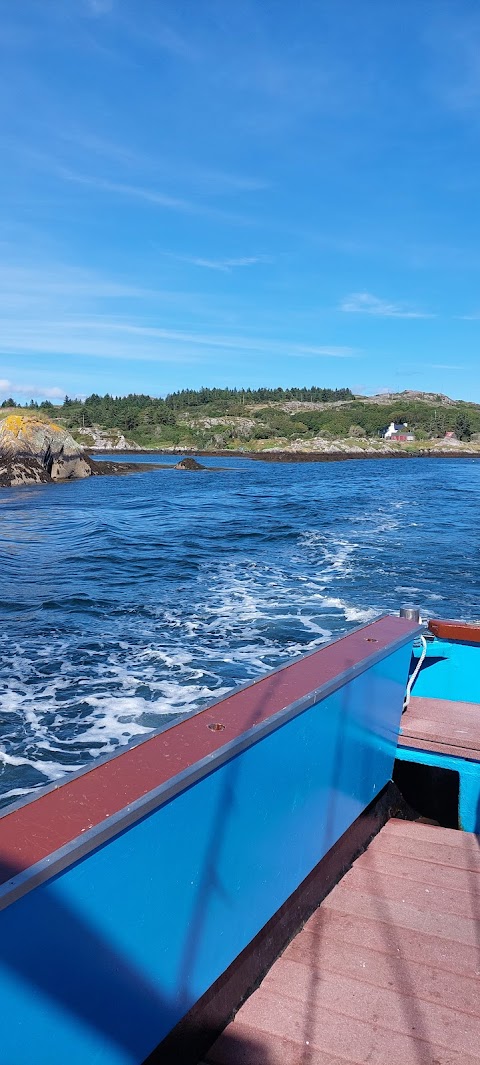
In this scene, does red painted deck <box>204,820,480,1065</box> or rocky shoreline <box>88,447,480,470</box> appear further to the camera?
rocky shoreline <box>88,447,480,470</box>

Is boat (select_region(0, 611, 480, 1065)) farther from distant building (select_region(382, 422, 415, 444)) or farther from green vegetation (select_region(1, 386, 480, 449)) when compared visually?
distant building (select_region(382, 422, 415, 444))

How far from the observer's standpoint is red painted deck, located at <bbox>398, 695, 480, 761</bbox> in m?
4.11

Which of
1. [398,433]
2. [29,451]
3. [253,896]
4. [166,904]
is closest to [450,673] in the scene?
[253,896]

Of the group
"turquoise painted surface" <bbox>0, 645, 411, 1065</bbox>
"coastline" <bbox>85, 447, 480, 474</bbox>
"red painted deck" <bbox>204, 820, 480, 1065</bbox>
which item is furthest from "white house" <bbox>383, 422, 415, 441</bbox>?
"turquoise painted surface" <bbox>0, 645, 411, 1065</bbox>

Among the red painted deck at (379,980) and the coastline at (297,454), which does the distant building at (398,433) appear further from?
the red painted deck at (379,980)

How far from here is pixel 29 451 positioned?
3722 centimetres

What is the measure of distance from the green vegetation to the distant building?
1671mm

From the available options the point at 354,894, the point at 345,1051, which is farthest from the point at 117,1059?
the point at 354,894

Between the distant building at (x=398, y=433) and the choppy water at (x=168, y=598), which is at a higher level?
the distant building at (x=398, y=433)

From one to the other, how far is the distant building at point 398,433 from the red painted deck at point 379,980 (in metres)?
128

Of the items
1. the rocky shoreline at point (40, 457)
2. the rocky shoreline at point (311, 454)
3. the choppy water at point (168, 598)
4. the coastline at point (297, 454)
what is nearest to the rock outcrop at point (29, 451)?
the rocky shoreline at point (40, 457)

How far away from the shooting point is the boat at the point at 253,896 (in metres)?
1.64

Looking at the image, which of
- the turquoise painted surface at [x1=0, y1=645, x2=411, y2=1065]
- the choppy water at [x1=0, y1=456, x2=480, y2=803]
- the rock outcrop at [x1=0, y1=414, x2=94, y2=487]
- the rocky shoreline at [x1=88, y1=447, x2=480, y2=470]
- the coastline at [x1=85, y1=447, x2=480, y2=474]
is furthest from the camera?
the rocky shoreline at [x1=88, y1=447, x2=480, y2=470]

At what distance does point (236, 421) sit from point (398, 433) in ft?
119
